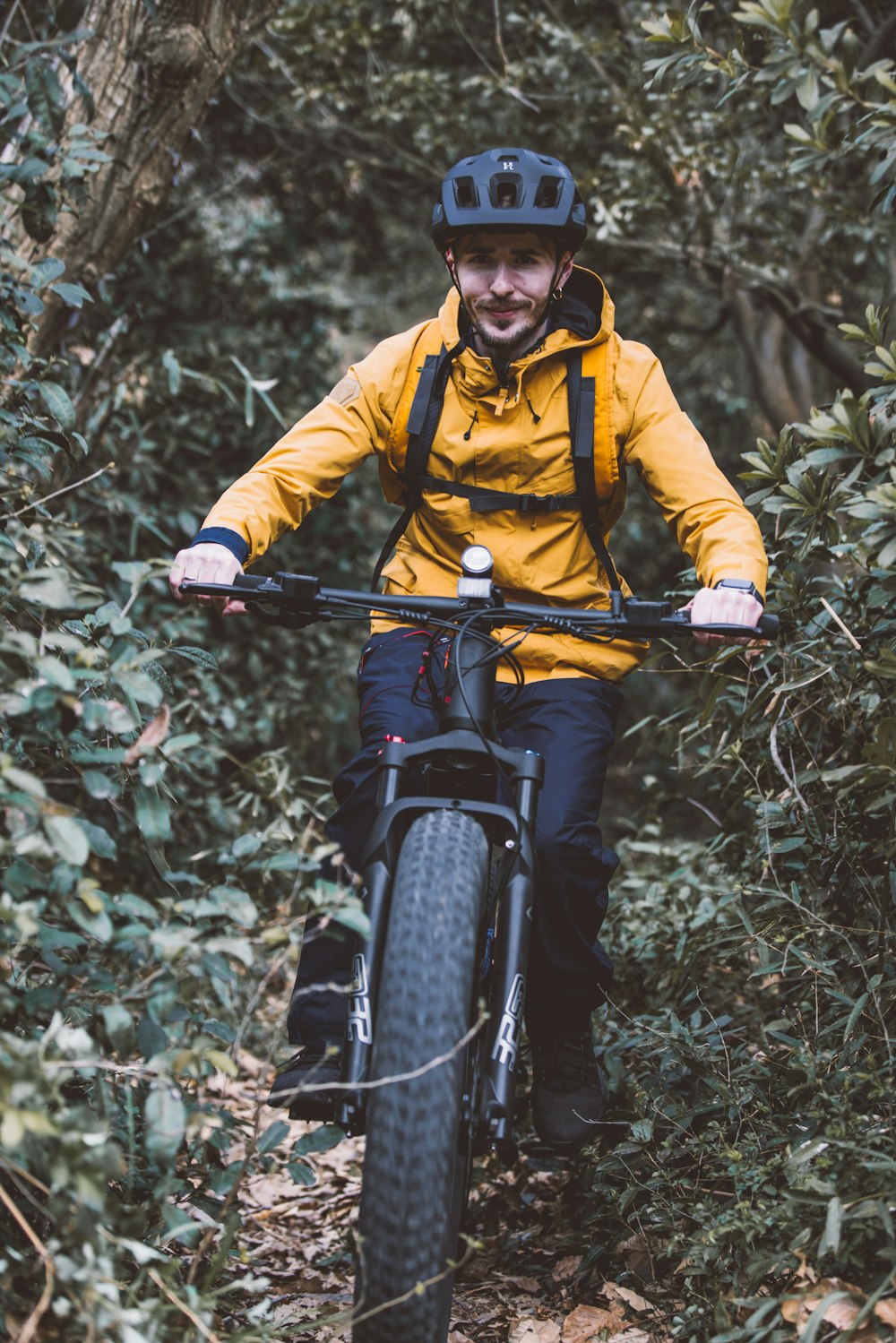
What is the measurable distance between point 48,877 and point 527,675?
144 cm

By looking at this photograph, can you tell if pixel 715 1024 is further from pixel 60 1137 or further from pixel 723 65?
pixel 723 65

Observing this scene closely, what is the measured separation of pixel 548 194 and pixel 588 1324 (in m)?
2.72

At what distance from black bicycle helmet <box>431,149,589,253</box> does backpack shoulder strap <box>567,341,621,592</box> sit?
0.32 meters

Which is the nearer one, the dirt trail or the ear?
the dirt trail

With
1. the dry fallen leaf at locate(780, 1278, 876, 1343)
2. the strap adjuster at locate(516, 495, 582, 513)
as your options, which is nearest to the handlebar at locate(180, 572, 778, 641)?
the strap adjuster at locate(516, 495, 582, 513)

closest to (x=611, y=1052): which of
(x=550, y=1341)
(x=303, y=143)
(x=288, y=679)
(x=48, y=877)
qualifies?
(x=550, y=1341)

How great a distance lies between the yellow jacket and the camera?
10.4 feet

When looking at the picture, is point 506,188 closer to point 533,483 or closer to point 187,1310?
point 533,483

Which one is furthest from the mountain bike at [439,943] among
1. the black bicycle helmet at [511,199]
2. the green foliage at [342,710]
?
the black bicycle helmet at [511,199]

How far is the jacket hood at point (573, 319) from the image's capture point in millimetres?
3205

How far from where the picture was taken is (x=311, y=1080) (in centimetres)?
262

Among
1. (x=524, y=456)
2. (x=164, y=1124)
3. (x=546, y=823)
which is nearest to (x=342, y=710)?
(x=524, y=456)

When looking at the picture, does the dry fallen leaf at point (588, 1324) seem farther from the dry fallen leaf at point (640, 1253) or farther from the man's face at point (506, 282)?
the man's face at point (506, 282)

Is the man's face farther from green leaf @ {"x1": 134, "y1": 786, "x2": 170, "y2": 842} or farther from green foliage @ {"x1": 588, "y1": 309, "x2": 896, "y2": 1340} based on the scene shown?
green leaf @ {"x1": 134, "y1": 786, "x2": 170, "y2": 842}
